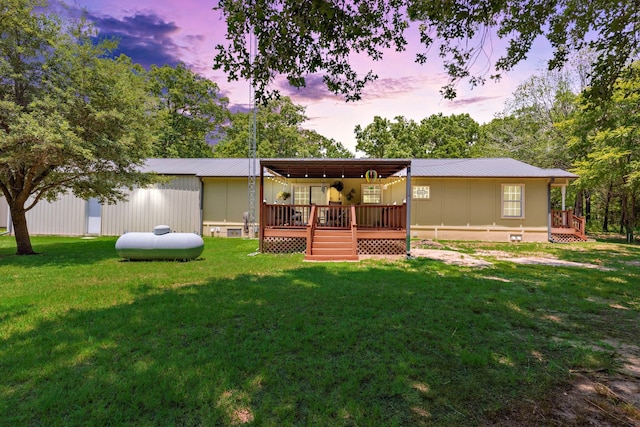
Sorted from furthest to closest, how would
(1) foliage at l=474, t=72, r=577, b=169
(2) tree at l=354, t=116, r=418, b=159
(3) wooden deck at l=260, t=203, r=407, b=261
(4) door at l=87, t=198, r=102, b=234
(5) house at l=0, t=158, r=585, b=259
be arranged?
1. (2) tree at l=354, t=116, r=418, b=159
2. (1) foliage at l=474, t=72, r=577, b=169
3. (4) door at l=87, t=198, r=102, b=234
4. (5) house at l=0, t=158, r=585, b=259
5. (3) wooden deck at l=260, t=203, r=407, b=261

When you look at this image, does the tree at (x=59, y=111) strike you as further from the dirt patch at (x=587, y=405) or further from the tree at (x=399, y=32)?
the dirt patch at (x=587, y=405)

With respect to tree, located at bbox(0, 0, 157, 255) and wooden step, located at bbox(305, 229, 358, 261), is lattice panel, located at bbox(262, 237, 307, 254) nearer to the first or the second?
wooden step, located at bbox(305, 229, 358, 261)

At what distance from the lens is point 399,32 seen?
5570mm

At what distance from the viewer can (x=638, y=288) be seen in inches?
240

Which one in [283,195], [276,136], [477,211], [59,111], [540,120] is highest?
[276,136]

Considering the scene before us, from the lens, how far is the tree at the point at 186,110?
26344 millimetres

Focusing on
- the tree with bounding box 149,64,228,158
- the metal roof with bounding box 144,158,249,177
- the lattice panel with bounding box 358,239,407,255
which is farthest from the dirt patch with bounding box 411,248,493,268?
the tree with bounding box 149,64,228,158

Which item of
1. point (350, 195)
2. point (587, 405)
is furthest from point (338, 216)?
point (587, 405)

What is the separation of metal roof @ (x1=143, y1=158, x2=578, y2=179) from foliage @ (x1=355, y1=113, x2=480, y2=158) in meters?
12.7

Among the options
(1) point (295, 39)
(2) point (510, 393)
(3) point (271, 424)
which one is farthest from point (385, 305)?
(1) point (295, 39)

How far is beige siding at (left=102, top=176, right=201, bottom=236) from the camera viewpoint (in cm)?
1510

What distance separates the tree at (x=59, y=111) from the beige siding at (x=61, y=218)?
532 cm

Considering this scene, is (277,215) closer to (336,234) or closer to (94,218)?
(336,234)

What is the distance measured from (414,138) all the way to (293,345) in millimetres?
29767
